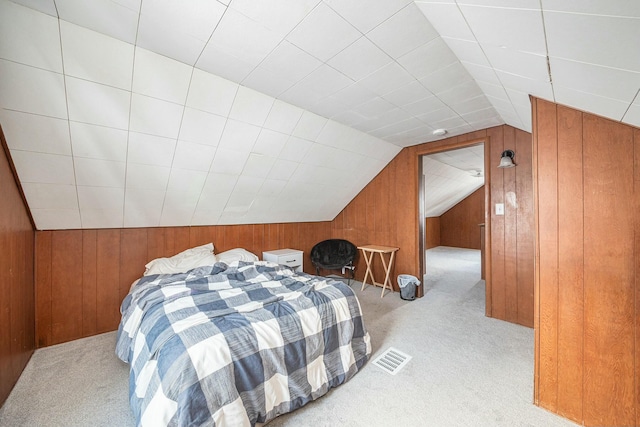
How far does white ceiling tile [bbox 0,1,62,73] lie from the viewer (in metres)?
1.33

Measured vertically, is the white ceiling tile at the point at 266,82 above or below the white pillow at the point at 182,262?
above

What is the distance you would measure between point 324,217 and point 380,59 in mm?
3298

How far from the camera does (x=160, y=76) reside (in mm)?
1841

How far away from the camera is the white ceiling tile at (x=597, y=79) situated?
96 cm

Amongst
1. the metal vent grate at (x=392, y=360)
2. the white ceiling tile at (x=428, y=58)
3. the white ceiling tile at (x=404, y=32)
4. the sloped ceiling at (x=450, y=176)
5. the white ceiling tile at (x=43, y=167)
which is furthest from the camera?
the sloped ceiling at (x=450, y=176)

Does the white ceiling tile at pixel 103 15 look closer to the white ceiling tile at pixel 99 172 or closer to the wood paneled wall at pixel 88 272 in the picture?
the white ceiling tile at pixel 99 172

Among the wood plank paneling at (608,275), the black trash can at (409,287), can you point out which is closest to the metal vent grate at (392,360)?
the wood plank paneling at (608,275)

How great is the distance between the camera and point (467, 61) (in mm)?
1727

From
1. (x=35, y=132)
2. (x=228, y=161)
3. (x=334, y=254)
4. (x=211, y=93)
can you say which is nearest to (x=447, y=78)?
(x=211, y=93)

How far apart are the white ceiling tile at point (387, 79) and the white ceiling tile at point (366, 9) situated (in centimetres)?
48

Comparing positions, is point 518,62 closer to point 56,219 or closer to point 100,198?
point 100,198

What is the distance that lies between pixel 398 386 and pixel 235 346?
4.19 feet

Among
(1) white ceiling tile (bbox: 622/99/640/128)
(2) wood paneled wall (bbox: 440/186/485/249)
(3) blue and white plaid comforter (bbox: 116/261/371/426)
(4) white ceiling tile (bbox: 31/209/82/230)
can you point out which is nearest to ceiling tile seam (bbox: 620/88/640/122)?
(1) white ceiling tile (bbox: 622/99/640/128)

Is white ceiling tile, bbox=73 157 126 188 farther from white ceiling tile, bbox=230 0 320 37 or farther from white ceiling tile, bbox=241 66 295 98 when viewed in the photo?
white ceiling tile, bbox=230 0 320 37
